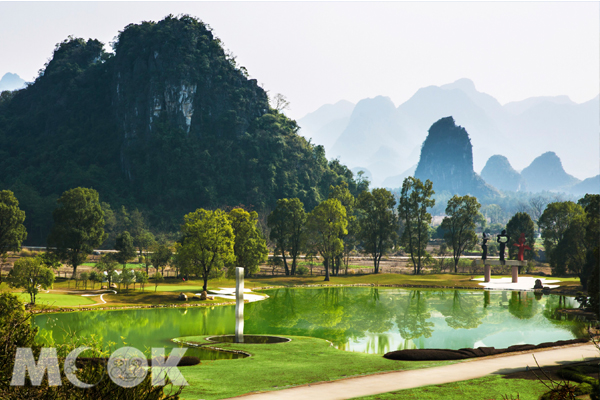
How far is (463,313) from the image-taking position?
38438mm

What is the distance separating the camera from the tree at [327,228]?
63406 mm

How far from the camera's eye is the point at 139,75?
147m

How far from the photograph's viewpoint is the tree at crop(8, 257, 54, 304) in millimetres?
35725

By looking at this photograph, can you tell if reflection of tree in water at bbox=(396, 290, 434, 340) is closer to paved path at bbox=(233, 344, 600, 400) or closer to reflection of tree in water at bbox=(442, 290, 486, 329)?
reflection of tree in water at bbox=(442, 290, 486, 329)

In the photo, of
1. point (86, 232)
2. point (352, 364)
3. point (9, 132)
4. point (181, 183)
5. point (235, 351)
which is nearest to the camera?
point (352, 364)

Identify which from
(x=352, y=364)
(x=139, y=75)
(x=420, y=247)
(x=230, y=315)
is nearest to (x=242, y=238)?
(x=230, y=315)

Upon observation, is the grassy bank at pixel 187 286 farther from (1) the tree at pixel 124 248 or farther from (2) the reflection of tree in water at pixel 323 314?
(1) the tree at pixel 124 248

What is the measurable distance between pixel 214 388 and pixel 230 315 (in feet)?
73.1

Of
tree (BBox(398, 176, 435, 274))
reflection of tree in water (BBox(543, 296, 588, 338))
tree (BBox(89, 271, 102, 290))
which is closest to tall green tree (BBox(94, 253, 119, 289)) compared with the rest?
tree (BBox(89, 271, 102, 290))

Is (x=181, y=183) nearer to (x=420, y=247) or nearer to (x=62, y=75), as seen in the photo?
(x=62, y=75)

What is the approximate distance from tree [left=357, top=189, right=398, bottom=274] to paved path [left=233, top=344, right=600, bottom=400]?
50952 mm

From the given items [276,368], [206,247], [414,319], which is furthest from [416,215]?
[276,368]

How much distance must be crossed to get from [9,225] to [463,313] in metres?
46.0

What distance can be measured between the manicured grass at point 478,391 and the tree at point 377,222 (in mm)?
56408
